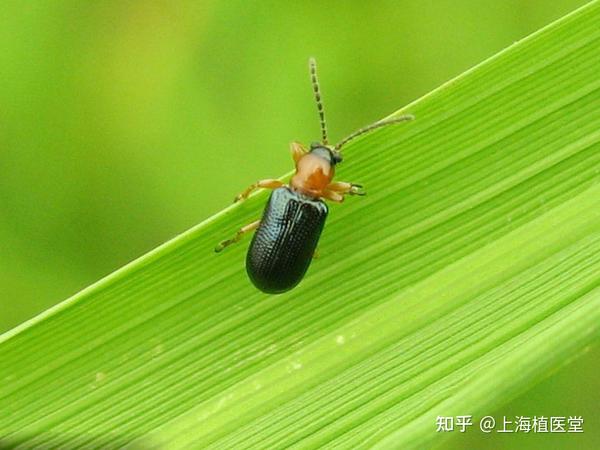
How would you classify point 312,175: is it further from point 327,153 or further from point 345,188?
point 345,188

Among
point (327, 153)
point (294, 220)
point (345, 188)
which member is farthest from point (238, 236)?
point (327, 153)

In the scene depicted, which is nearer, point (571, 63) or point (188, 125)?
point (571, 63)

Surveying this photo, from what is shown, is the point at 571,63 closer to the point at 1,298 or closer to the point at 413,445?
the point at 413,445

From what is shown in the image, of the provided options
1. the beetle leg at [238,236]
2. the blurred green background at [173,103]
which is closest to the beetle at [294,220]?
the beetle leg at [238,236]

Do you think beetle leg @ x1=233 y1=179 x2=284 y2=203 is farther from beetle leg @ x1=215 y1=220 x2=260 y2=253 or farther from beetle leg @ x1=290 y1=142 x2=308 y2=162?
beetle leg @ x1=290 y1=142 x2=308 y2=162

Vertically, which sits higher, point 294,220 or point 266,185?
point 266,185

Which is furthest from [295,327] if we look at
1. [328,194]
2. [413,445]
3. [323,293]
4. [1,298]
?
[1,298]

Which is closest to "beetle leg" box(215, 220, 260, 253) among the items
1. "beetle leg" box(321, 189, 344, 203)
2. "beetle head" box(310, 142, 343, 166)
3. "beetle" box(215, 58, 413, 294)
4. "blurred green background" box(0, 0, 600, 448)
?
"beetle" box(215, 58, 413, 294)

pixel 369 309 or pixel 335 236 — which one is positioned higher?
pixel 335 236
